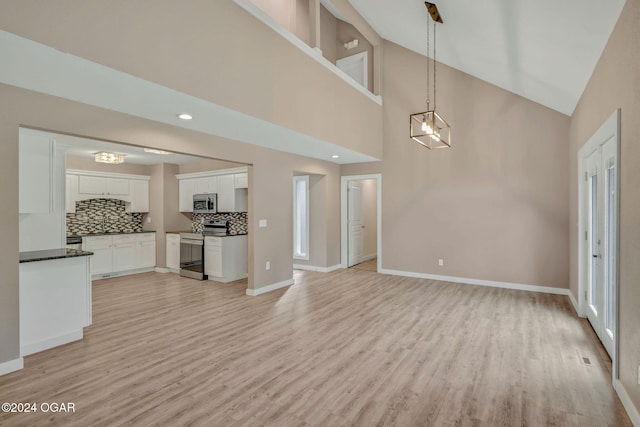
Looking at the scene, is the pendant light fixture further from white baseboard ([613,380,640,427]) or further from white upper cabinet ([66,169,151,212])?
white upper cabinet ([66,169,151,212])

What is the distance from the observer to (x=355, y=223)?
762 centimetres

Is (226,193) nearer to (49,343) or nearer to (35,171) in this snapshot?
(35,171)

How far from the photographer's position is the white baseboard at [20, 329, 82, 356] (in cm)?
306

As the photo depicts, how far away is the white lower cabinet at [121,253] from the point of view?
631 centimetres

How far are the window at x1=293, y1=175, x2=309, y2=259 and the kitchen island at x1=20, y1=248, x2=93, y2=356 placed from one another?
4.44 metres

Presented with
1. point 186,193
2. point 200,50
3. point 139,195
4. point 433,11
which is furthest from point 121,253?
point 433,11

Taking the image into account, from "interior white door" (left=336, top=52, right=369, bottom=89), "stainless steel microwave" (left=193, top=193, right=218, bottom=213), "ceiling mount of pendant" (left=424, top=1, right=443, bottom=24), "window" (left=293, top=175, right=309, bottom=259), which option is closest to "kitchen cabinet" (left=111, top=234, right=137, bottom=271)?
"stainless steel microwave" (left=193, top=193, right=218, bottom=213)

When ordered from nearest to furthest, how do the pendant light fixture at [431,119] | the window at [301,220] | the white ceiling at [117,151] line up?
1. the pendant light fixture at [431,119]
2. the white ceiling at [117,151]
3. the window at [301,220]

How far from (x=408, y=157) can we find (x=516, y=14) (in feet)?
11.6

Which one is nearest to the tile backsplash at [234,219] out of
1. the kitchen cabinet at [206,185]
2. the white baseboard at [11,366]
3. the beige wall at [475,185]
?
the kitchen cabinet at [206,185]

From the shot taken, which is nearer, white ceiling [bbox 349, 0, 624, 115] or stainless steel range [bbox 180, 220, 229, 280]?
white ceiling [bbox 349, 0, 624, 115]

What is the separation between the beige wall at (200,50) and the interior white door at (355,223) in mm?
2908

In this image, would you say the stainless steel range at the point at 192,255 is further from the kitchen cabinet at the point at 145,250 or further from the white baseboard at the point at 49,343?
the white baseboard at the point at 49,343

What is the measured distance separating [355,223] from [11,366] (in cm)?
612
